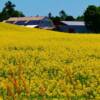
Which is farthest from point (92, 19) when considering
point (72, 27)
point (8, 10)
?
point (8, 10)

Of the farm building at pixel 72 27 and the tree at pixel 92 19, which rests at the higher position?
the tree at pixel 92 19

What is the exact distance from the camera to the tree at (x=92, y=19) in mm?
89625

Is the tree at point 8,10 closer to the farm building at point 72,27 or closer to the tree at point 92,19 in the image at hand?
the farm building at point 72,27

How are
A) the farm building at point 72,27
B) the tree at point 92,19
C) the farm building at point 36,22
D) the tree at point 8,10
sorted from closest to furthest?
the tree at point 92,19, the farm building at point 72,27, the farm building at point 36,22, the tree at point 8,10

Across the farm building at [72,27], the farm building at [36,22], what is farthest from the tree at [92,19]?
the farm building at [36,22]

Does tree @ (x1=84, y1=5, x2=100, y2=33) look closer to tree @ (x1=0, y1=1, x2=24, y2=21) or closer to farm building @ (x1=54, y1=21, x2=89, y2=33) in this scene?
farm building @ (x1=54, y1=21, x2=89, y2=33)

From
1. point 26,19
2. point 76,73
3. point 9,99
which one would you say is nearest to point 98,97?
point 9,99

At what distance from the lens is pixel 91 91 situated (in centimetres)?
956

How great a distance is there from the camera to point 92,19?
303 ft

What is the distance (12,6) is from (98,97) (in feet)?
463

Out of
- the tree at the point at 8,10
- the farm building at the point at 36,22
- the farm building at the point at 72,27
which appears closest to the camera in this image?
the farm building at the point at 72,27

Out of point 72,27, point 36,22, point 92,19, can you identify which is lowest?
point 72,27

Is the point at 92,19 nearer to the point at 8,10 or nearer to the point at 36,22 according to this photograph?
the point at 36,22

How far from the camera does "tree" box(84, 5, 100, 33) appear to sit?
89.6 metres
